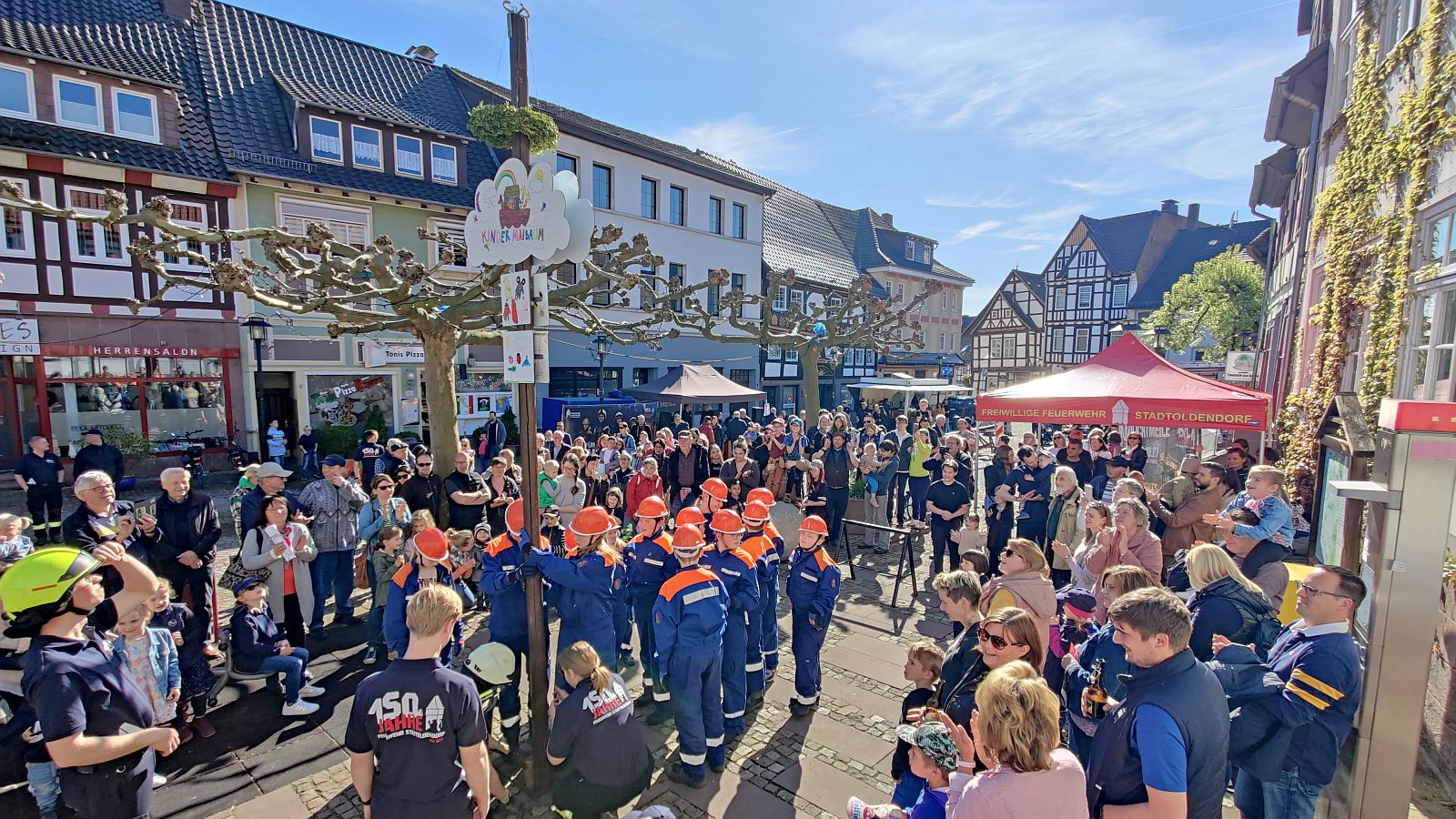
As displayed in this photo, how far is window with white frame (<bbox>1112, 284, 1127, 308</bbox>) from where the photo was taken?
40656mm

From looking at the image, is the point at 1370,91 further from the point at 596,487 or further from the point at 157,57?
the point at 157,57

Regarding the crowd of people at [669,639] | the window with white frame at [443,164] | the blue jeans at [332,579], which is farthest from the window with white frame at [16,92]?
the blue jeans at [332,579]

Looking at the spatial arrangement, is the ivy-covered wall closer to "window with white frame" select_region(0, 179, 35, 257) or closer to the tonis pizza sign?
the tonis pizza sign

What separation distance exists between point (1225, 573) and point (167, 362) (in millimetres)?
20508

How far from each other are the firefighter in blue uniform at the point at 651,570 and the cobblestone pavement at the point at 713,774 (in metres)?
0.27

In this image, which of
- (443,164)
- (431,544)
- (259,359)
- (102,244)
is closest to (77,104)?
(102,244)

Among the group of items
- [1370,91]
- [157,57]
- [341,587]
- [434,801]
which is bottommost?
[341,587]

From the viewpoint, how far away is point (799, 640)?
17.3 ft

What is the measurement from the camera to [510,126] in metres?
3.97

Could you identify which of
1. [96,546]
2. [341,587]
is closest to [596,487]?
[341,587]

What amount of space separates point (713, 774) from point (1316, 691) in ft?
11.3

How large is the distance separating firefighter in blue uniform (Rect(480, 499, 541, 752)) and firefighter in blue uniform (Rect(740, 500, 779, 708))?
1.75 meters

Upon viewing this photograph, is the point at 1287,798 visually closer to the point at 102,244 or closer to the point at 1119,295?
the point at 102,244

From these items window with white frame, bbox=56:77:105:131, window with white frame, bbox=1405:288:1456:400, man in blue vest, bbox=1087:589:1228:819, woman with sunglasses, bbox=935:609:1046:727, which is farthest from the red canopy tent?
window with white frame, bbox=56:77:105:131
